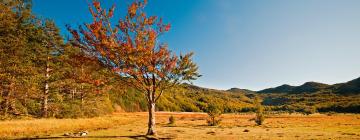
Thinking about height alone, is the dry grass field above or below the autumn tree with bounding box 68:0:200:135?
below

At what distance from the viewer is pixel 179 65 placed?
1148 inches

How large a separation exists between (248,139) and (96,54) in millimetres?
16621

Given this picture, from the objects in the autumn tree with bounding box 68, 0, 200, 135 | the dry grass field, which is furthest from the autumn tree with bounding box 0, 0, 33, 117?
the autumn tree with bounding box 68, 0, 200, 135

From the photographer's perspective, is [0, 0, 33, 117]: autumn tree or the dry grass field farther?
[0, 0, 33, 117]: autumn tree

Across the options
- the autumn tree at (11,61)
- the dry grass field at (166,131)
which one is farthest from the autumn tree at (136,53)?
the autumn tree at (11,61)

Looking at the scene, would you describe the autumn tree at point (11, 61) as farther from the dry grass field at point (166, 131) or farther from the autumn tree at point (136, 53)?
the autumn tree at point (136, 53)

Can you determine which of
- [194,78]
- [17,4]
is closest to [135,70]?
[194,78]

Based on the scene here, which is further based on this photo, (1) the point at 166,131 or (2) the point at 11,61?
(2) the point at 11,61

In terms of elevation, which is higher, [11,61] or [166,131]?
[11,61]

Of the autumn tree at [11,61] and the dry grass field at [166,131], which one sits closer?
the dry grass field at [166,131]

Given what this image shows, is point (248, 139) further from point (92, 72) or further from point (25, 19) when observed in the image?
point (25, 19)

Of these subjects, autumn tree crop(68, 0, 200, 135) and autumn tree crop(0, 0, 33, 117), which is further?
autumn tree crop(0, 0, 33, 117)

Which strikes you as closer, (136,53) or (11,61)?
(136,53)

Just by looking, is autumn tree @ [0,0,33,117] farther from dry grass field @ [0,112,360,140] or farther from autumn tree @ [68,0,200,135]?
autumn tree @ [68,0,200,135]
